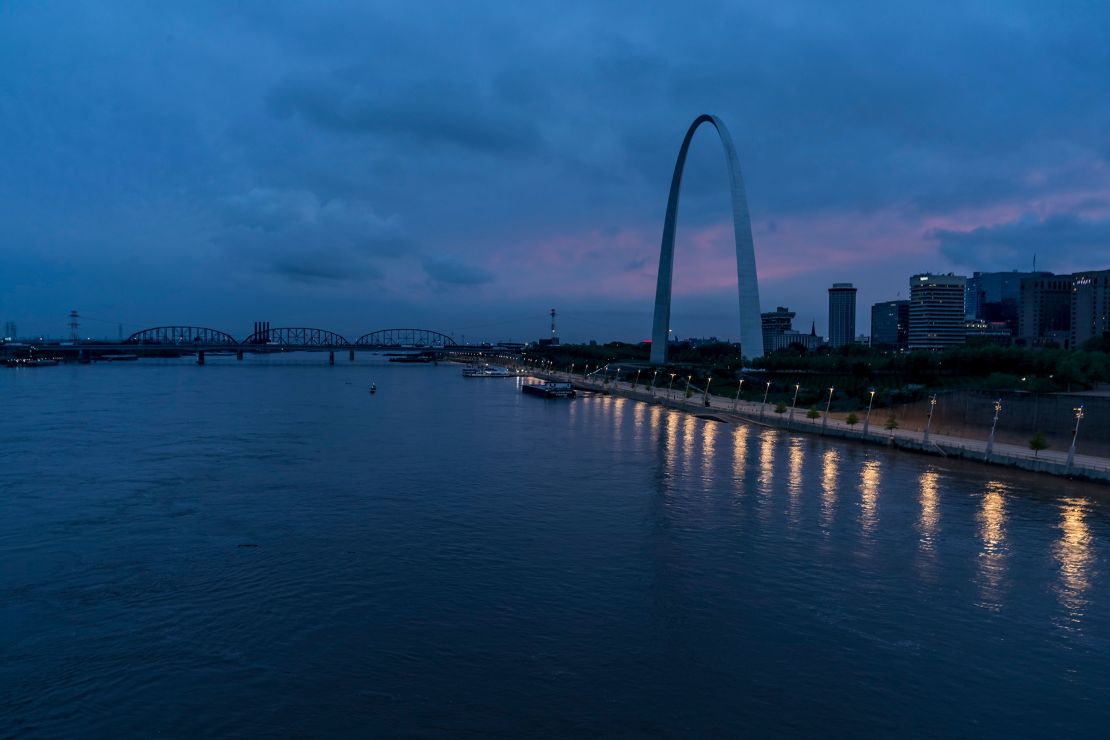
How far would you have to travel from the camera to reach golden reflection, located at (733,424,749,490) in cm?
2281

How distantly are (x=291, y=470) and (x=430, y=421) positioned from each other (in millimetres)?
15134

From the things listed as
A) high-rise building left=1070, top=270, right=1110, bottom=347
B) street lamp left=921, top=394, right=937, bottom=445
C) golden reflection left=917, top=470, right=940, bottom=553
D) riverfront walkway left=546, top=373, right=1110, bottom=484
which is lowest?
golden reflection left=917, top=470, right=940, bottom=553

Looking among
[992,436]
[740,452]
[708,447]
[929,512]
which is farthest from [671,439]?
[929,512]

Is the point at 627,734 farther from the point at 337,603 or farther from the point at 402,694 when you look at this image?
the point at 337,603

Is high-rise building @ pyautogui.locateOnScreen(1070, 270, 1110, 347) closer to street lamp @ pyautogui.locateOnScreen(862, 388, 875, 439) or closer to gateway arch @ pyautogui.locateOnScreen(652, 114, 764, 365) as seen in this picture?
gateway arch @ pyautogui.locateOnScreen(652, 114, 764, 365)

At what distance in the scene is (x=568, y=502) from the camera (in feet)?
58.9

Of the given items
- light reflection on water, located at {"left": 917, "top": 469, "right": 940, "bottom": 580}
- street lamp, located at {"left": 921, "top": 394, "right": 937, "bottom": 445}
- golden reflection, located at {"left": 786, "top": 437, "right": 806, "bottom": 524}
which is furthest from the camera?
street lamp, located at {"left": 921, "top": 394, "right": 937, "bottom": 445}

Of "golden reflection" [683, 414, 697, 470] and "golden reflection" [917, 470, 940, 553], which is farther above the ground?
"golden reflection" [683, 414, 697, 470]

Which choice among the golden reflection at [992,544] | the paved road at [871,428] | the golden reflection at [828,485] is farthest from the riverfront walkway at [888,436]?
the golden reflection at [828,485]

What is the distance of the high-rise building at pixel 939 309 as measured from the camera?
142500 mm

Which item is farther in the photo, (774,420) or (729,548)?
(774,420)

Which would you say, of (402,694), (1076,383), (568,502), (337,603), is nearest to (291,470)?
(568,502)

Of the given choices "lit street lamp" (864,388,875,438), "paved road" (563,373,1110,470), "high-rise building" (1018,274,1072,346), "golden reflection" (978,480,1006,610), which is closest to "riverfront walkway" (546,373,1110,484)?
"paved road" (563,373,1110,470)

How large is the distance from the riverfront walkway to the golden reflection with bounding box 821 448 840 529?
9.29 feet
